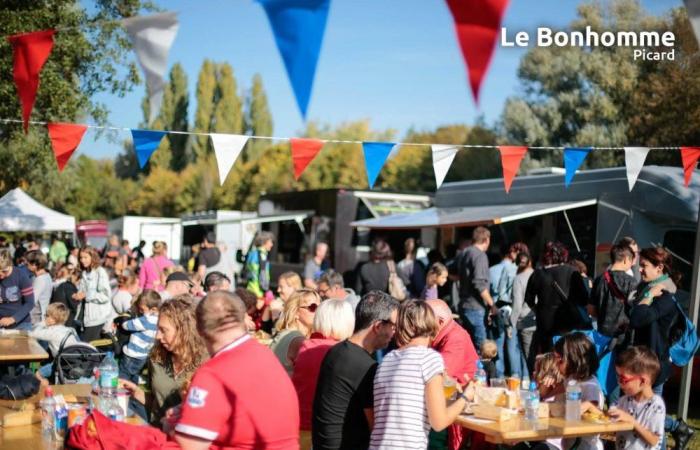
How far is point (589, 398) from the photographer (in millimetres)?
4676

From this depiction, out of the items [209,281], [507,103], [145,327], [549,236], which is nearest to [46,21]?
[209,281]

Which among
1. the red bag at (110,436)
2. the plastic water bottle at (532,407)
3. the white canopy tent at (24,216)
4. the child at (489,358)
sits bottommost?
the child at (489,358)

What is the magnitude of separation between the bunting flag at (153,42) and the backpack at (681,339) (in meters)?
3.85

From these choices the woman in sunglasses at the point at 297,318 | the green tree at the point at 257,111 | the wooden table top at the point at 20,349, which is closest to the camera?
the woman in sunglasses at the point at 297,318

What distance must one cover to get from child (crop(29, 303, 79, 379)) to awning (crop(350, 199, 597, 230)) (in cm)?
580

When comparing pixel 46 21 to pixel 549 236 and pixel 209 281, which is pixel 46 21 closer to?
pixel 209 281

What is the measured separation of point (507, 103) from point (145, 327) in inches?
1023

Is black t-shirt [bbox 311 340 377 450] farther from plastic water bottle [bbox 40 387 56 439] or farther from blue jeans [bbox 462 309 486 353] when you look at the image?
blue jeans [bbox 462 309 486 353]

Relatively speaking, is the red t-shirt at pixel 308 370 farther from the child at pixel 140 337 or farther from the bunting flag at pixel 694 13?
the bunting flag at pixel 694 13

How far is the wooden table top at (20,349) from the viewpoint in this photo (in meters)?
6.32

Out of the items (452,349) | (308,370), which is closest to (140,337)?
(308,370)

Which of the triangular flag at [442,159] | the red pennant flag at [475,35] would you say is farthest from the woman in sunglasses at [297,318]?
the triangular flag at [442,159]

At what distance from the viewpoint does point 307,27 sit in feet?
11.1

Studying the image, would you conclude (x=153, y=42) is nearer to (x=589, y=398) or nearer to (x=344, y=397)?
(x=344, y=397)
